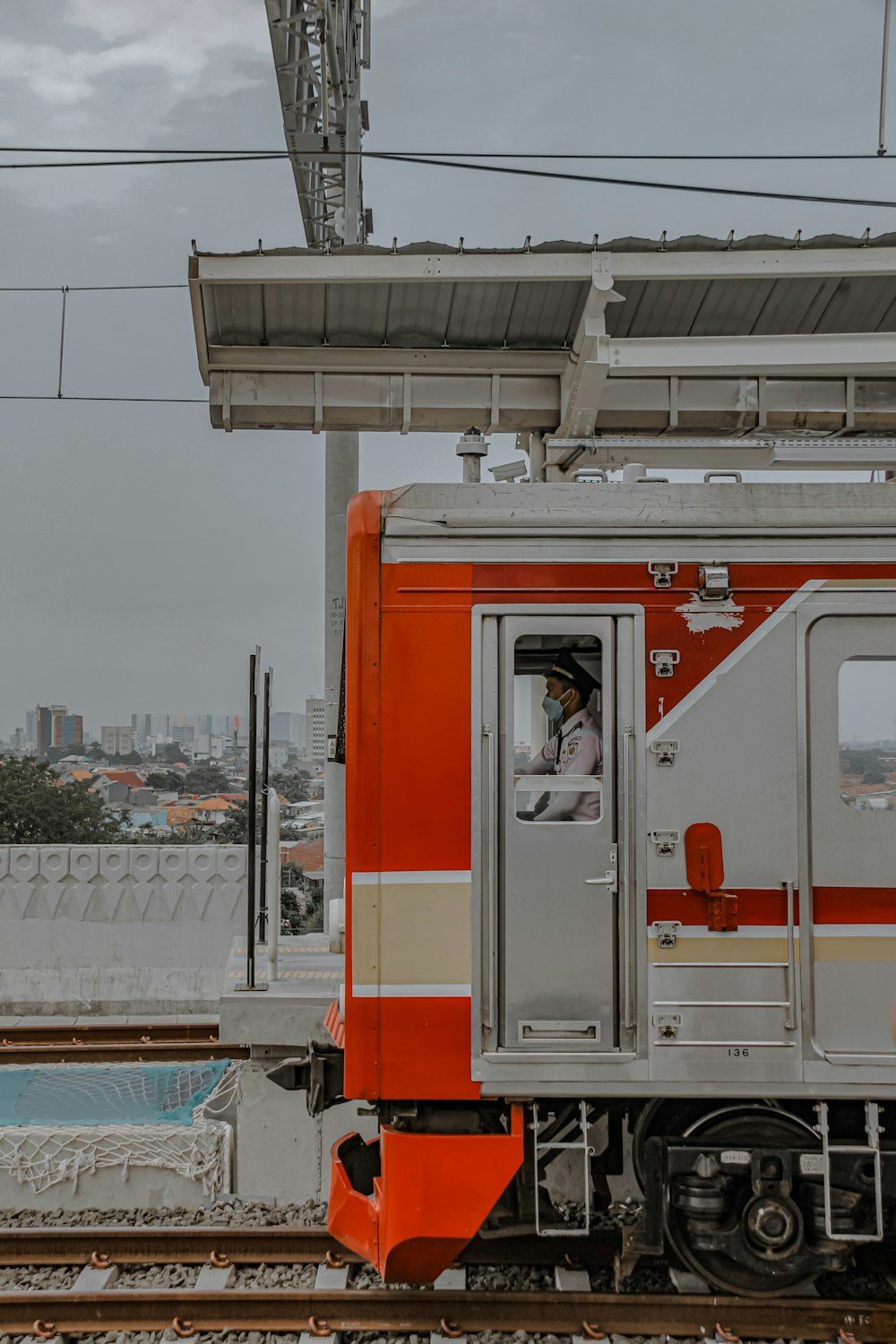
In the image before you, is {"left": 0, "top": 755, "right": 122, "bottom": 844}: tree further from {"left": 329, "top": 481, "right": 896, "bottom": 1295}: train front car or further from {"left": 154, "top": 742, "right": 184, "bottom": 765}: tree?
{"left": 329, "top": 481, "right": 896, "bottom": 1295}: train front car

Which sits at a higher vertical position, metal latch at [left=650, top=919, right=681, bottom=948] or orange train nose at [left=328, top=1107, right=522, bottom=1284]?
metal latch at [left=650, top=919, right=681, bottom=948]

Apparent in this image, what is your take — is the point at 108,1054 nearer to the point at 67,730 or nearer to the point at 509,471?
the point at 509,471

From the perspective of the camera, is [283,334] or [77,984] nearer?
[283,334]

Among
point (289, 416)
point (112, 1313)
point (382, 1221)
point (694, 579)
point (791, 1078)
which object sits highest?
point (289, 416)

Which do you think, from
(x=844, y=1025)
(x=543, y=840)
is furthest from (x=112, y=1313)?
(x=844, y=1025)

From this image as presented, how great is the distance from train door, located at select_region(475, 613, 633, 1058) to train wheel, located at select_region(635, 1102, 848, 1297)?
73cm

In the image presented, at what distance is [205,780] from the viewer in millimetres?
33469

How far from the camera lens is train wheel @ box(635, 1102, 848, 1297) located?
4582mm

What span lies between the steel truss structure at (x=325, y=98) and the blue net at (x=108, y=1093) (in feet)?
29.2

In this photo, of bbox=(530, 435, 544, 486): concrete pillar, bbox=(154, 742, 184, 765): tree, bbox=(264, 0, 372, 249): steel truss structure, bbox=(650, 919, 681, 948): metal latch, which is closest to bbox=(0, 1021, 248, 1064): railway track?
bbox=(650, 919, 681, 948): metal latch

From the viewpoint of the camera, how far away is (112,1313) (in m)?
4.71

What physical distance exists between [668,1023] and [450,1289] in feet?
5.55

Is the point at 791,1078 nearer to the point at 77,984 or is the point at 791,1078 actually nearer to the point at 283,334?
the point at 283,334

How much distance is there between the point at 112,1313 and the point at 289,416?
18.5 ft
